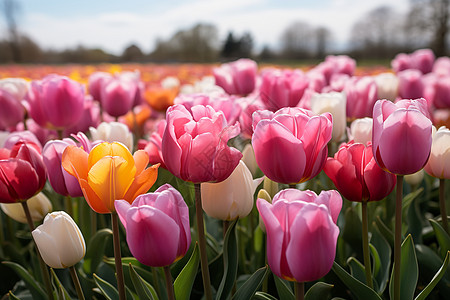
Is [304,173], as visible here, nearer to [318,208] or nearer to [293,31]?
[318,208]

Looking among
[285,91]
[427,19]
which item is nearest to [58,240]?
[285,91]

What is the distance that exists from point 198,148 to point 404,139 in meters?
0.41

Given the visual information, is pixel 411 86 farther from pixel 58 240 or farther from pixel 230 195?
pixel 58 240

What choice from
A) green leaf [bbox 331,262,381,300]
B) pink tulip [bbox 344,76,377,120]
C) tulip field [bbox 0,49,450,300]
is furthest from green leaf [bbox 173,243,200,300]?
pink tulip [bbox 344,76,377,120]

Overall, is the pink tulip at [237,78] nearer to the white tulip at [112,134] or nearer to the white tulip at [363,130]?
the white tulip at [112,134]

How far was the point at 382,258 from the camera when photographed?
4.43ft

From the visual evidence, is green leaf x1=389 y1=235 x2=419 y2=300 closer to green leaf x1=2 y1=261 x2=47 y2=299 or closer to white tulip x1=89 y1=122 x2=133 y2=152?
white tulip x1=89 y1=122 x2=133 y2=152

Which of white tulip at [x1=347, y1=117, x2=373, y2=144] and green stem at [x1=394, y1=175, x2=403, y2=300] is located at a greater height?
white tulip at [x1=347, y1=117, x2=373, y2=144]

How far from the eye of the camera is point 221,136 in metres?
0.90

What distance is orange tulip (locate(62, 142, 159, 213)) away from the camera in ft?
2.96

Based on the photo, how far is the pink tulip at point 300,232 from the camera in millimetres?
756

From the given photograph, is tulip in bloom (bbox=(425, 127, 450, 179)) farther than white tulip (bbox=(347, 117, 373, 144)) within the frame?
No

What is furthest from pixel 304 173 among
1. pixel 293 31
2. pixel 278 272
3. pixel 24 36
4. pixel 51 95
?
pixel 293 31

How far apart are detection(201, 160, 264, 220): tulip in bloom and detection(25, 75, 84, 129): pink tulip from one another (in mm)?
824
